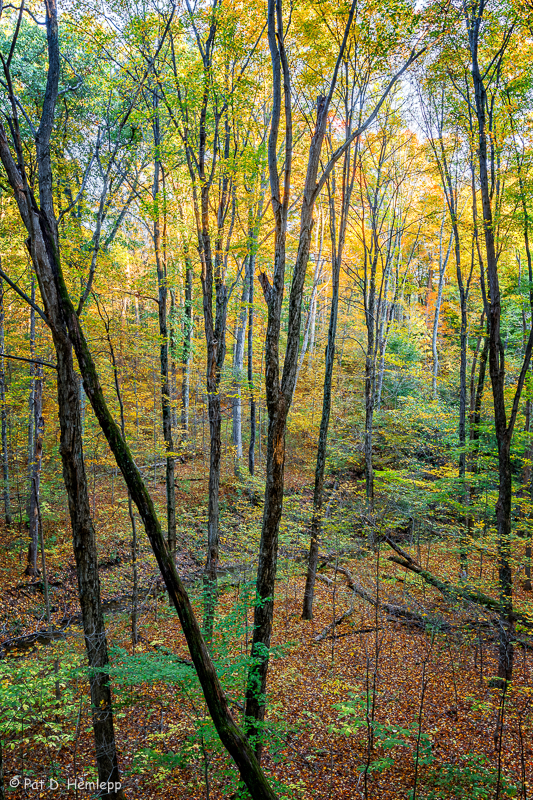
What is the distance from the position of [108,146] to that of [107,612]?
1118 centimetres

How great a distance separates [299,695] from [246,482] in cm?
838

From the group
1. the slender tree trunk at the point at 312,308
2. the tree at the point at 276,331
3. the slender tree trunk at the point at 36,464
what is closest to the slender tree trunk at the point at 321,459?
the tree at the point at 276,331

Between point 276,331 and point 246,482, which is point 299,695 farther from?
point 246,482

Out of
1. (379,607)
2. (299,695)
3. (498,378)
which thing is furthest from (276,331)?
(379,607)

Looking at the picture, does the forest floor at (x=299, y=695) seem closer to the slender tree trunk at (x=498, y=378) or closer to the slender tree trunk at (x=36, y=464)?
the slender tree trunk at (x=36, y=464)

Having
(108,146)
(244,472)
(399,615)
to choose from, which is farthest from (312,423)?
(108,146)

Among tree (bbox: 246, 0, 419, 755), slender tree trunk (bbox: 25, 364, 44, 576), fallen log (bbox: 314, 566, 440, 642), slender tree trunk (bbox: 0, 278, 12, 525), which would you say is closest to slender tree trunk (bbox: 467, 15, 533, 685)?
fallen log (bbox: 314, 566, 440, 642)

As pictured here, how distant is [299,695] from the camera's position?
660 cm

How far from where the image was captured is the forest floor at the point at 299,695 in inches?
175

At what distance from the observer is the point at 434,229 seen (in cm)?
2148

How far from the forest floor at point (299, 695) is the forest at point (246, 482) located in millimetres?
58

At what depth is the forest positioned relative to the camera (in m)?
4.31

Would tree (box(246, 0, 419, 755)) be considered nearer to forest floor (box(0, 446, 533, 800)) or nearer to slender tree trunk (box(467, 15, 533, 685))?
forest floor (box(0, 446, 533, 800))

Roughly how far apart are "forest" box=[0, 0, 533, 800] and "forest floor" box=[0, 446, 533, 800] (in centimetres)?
6
